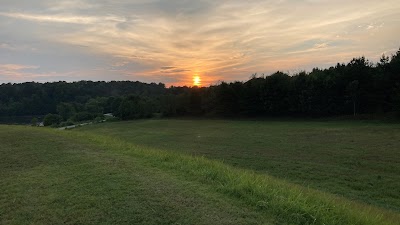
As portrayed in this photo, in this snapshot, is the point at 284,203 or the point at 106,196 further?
the point at 106,196

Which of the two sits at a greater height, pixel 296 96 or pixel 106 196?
pixel 296 96

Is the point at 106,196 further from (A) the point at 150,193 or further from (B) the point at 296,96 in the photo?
(B) the point at 296,96

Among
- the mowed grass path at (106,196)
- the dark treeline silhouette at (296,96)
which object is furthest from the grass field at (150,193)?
the dark treeline silhouette at (296,96)

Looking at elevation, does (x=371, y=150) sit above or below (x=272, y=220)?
below

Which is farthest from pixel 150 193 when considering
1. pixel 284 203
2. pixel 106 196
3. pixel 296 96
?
pixel 296 96

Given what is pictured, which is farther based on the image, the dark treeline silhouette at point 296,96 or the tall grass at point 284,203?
the dark treeline silhouette at point 296,96

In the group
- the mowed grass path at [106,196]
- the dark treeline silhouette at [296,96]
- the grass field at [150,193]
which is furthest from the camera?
the dark treeline silhouette at [296,96]

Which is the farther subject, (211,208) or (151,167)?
(151,167)

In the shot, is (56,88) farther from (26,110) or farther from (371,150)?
(371,150)

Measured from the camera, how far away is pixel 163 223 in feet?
17.8

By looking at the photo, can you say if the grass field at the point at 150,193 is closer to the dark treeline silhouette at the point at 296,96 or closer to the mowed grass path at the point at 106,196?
the mowed grass path at the point at 106,196

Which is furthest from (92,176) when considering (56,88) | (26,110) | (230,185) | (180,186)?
(56,88)

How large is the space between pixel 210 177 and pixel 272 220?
2.98 m

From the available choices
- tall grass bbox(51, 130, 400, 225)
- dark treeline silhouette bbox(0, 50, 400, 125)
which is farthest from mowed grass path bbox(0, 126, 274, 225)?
dark treeline silhouette bbox(0, 50, 400, 125)
